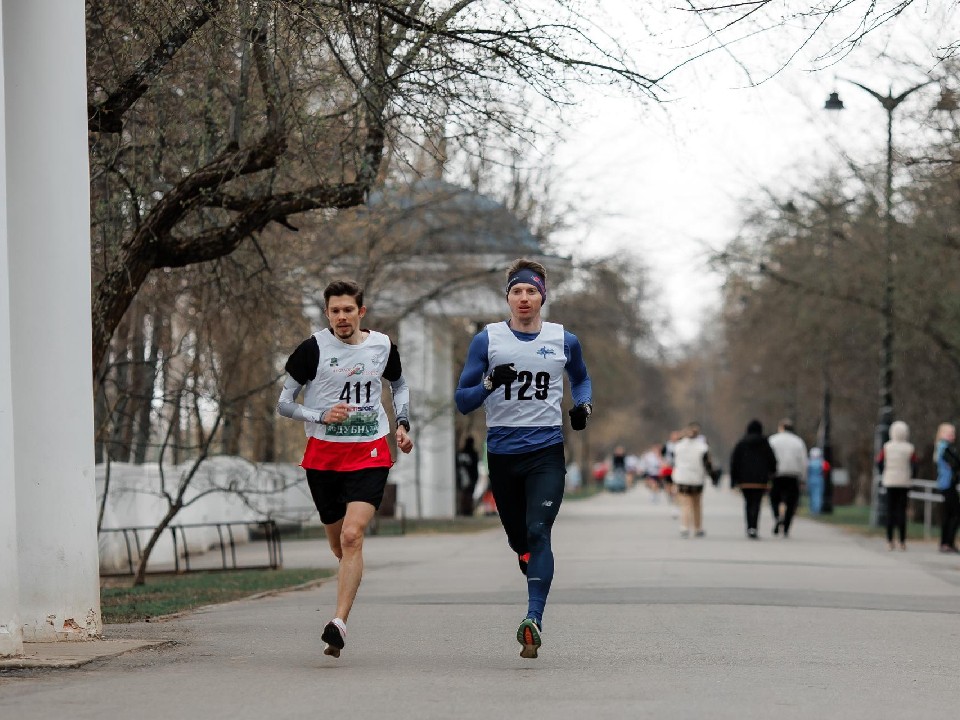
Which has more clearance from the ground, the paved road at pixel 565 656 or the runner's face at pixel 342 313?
the runner's face at pixel 342 313

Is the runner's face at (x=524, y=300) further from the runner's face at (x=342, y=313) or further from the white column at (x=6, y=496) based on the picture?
the white column at (x=6, y=496)

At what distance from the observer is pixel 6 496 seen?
8.62 m

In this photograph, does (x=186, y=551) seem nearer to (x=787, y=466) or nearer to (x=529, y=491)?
(x=529, y=491)

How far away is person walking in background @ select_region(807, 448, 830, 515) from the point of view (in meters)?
41.9

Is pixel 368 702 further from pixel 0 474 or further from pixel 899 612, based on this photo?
pixel 899 612

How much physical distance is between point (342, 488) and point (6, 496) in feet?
5.62

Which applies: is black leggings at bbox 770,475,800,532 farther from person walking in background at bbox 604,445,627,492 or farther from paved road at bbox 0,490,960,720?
person walking in background at bbox 604,445,627,492

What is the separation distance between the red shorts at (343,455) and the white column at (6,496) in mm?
1500

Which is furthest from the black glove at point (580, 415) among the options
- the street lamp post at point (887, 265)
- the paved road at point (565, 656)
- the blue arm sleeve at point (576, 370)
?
the street lamp post at point (887, 265)

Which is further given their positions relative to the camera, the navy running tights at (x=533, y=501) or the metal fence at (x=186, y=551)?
the metal fence at (x=186, y=551)

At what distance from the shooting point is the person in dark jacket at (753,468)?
88.1ft

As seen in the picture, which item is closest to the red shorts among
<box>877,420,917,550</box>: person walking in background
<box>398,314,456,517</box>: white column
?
<box>877,420,917,550</box>: person walking in background

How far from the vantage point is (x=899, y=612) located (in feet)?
42.2

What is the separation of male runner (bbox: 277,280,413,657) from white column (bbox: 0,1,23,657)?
1.37 metres
